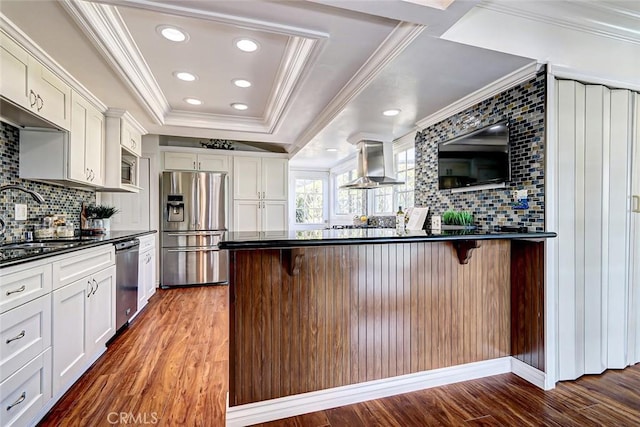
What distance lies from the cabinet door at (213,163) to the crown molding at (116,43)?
5.62ft

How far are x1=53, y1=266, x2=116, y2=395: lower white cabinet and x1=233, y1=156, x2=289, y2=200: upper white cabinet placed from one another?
274 centimetres

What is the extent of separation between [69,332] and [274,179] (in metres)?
3.73

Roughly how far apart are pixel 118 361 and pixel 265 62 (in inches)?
106

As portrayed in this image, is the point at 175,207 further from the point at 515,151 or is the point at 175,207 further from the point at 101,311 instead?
the point at 515,151

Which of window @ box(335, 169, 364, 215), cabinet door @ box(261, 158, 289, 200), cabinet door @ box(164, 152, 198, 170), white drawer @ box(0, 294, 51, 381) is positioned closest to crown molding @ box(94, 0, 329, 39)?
white drawer @ box(0, 294, 51, 381)

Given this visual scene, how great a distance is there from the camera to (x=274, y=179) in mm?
5230

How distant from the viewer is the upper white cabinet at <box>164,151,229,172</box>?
4.66m

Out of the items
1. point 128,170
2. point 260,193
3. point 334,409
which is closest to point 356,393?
point 334,409

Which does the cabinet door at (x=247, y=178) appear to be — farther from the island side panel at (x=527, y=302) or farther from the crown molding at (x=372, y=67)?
the island side panel at (x=527, y=302)

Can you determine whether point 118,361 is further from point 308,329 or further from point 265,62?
point 265,62

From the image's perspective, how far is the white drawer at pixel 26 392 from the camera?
134 cm

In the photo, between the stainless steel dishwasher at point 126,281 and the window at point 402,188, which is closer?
the stainless steel dishwasher at point 126,281

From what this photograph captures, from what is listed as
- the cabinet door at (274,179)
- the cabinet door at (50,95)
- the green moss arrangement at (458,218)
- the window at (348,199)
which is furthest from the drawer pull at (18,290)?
the window at (348,199)

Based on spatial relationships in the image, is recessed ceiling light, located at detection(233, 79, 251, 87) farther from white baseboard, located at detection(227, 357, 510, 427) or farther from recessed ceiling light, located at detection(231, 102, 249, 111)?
white baseboard, located at detection(227, 357, 510, 427)
